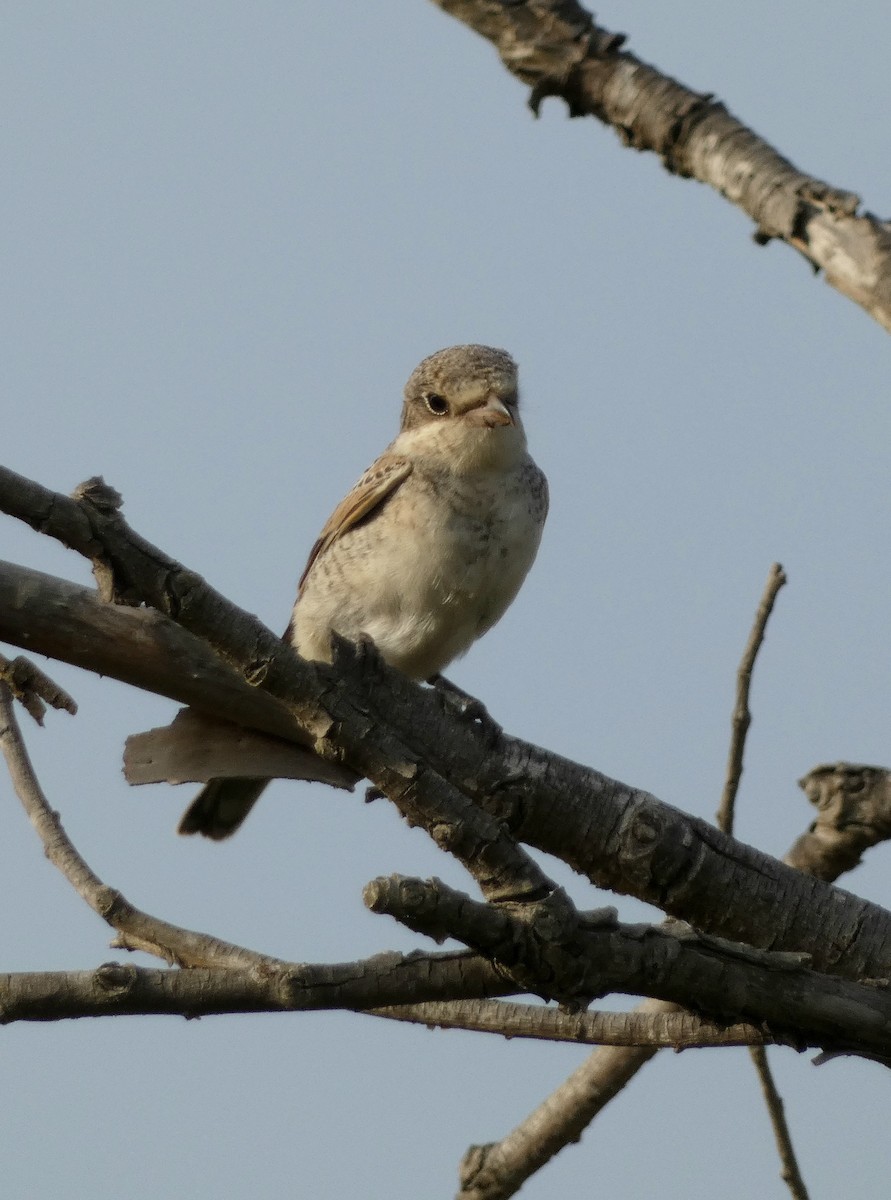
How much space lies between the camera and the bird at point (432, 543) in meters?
5.98

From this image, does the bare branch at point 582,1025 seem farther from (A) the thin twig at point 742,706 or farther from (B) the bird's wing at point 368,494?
(B) the bird's wing at point 368,494

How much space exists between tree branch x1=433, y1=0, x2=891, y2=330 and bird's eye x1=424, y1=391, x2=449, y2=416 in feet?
9.77

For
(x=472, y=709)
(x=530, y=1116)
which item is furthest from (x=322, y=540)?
(x=530, y=1116)

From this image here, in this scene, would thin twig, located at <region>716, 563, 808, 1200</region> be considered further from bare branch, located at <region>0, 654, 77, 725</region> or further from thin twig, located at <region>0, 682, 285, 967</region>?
bare branch, located at <region>0, 654, 77, 725</region>

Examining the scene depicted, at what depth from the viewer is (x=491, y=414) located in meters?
6.32

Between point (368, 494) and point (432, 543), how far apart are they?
21.2 inches

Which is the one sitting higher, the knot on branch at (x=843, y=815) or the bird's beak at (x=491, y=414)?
the bird's beak at (x=491, y=414)

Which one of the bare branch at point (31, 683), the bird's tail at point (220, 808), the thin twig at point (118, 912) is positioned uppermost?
the bird's tail at point (220, 808)

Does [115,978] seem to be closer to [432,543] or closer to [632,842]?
[632,842]

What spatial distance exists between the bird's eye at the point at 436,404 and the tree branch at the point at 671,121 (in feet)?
9.77

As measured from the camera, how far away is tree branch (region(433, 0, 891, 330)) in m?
2.99

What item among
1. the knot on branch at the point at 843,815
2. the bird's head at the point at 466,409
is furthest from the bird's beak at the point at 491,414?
the knot on branch at the point at 843,815

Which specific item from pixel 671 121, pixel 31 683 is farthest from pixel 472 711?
pixel 671 121

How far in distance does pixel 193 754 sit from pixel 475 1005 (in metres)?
1.10
